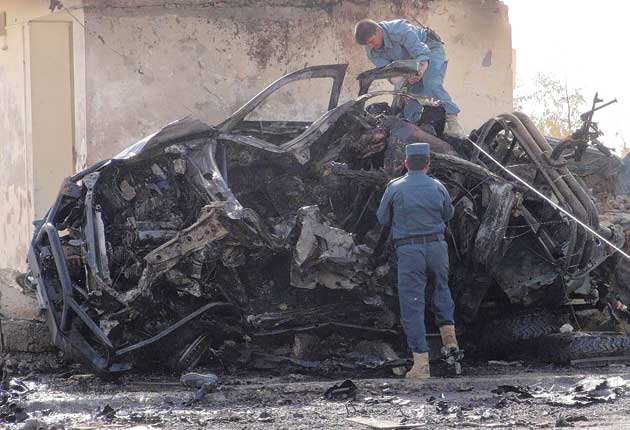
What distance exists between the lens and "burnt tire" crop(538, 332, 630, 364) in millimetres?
8539

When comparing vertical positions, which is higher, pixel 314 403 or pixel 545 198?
pixel 545 198

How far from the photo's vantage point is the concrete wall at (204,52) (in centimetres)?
1270

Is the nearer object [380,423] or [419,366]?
[380,423]


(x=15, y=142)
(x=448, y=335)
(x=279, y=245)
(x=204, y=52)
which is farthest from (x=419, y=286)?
(x=15, y=142)

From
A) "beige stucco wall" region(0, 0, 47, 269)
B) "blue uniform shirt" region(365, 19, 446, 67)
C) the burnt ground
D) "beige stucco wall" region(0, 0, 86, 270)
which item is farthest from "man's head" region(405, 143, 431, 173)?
"beige stucco wall" region(0, 0, 47, 269)

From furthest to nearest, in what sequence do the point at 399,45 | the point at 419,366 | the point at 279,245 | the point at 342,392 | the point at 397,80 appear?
the point at 399,45 < the point at 397,80 < the point at 419,366 < the point at 279,245 < the point at 342,392

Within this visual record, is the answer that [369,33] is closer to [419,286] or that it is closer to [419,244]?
[419,244]

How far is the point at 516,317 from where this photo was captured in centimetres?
907

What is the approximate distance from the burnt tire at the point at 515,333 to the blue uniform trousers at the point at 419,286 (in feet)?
3.35

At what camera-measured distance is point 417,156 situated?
26.8 ft

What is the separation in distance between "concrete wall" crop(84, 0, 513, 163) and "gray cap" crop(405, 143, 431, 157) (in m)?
5.34

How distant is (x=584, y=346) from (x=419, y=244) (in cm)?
151

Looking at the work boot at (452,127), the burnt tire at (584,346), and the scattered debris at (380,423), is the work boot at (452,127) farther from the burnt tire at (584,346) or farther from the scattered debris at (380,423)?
the scattered debris at (380,423)

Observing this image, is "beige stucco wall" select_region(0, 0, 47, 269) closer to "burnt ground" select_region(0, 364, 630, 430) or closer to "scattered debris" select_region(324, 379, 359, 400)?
"burnt ground" select_region(0, 364, 630, 430)
